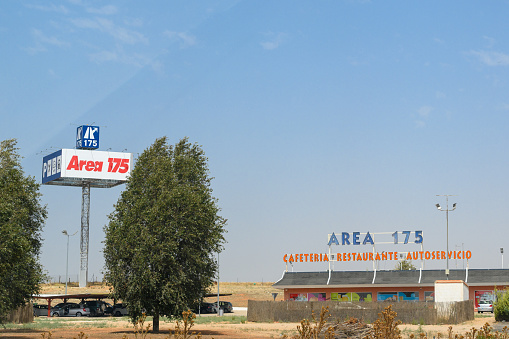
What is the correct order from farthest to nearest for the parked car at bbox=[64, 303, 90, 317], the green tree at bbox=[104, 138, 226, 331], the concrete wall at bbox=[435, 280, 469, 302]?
the parked car at bbox=[64, 303, 90, 317] → the concrete wall at bbox=[435, 280, 469, 302] → the green tree at bbox=[104, 138, 226, 331]

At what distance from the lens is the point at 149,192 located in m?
41.4

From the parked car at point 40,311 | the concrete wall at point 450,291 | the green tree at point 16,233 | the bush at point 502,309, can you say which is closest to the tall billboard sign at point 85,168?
the parked car at point 40,311

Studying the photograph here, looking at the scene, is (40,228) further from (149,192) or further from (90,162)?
(90,162)

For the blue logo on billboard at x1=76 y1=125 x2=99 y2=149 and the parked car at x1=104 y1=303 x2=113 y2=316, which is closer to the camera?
the parked car at x1=104 y1=303 x2=113 y2=316

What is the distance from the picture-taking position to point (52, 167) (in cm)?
11575

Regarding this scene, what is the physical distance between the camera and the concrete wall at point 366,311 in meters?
49.5

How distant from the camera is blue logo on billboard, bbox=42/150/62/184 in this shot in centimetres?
11344

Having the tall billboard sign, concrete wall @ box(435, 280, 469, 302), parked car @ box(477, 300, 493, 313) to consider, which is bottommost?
parked car @ box(477, 300, 493, 313)

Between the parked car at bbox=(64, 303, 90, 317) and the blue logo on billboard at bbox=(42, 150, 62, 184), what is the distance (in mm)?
38427

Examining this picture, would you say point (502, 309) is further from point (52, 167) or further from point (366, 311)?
point (52, 167)

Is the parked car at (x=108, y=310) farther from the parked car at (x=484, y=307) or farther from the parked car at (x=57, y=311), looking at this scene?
the parked car at (x=484, y=307)

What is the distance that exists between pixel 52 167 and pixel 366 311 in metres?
Answer: 78.3

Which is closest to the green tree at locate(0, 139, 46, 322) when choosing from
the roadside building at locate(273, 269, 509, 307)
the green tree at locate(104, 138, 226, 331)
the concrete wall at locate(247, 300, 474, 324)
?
the green tree at locate(104, 138, 226, 331)

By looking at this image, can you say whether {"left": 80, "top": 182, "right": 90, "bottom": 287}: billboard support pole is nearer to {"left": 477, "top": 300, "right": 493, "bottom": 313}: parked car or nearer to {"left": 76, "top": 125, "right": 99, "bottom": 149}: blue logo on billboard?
{"left": 76, "top": 125, "right": 99, "bottom": 149}: blue logo on billboard
